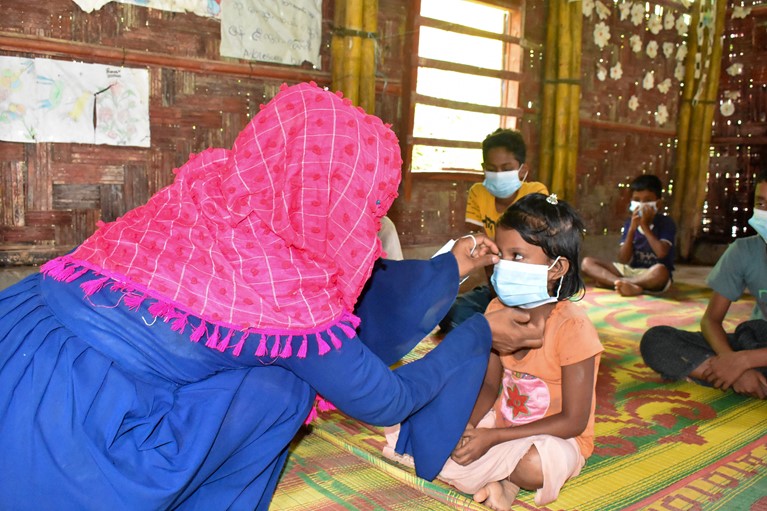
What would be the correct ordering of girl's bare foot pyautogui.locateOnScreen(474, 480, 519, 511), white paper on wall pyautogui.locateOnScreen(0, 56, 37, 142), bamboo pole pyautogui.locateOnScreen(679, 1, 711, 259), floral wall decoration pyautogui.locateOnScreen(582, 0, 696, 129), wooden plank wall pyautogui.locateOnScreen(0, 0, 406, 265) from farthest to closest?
1. bamboo pole pyautogui.locateOnScreen(679, 1, 711, 259)
2. floral wall decoration pyautogui.locateOnScreen(582, 0, 696, 129)
3. wooden plank wall pyautogui.locateOnScreen(0, 0, 406, 265)
4. white paper on wall pyautogui.locateOnScreen(0, 56, 37, 142)
5. girl's bare foot pyautogui.locateOnScreen(474, 480, 519, 511)

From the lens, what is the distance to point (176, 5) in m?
3.73

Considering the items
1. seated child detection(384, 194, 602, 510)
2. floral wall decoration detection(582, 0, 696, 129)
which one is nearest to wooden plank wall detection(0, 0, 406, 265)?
seated child detection(384, 194, 602, 510)

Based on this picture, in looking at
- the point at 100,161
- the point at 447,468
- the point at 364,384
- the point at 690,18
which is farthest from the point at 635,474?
the point at 690,18

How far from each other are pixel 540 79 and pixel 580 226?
423cm

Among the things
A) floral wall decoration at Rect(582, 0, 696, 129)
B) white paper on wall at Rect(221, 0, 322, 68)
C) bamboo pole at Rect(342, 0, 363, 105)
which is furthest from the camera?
floral wall decoration at Rect(582, 0, 696, 129)

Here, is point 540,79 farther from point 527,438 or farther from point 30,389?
point 30,389

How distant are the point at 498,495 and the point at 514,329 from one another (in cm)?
45

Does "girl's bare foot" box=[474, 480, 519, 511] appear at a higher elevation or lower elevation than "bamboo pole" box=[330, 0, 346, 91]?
lower

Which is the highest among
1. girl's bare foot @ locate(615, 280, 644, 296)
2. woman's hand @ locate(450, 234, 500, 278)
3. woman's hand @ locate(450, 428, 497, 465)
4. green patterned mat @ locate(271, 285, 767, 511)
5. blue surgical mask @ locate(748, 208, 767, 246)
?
blue surgical mask @ locate(748, 208, 767, 246)

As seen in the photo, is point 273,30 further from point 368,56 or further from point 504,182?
point 504,182

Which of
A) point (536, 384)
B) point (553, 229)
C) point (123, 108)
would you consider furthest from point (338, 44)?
point (536, 384)

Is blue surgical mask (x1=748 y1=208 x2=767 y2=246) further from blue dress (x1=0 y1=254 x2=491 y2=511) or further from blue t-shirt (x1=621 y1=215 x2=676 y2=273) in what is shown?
blue t-shirt (x1=621 y1=215 x2=676 y2=273)

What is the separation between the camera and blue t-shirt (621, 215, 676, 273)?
195 inches

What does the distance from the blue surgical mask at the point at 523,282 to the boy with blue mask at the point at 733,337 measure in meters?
1.21
